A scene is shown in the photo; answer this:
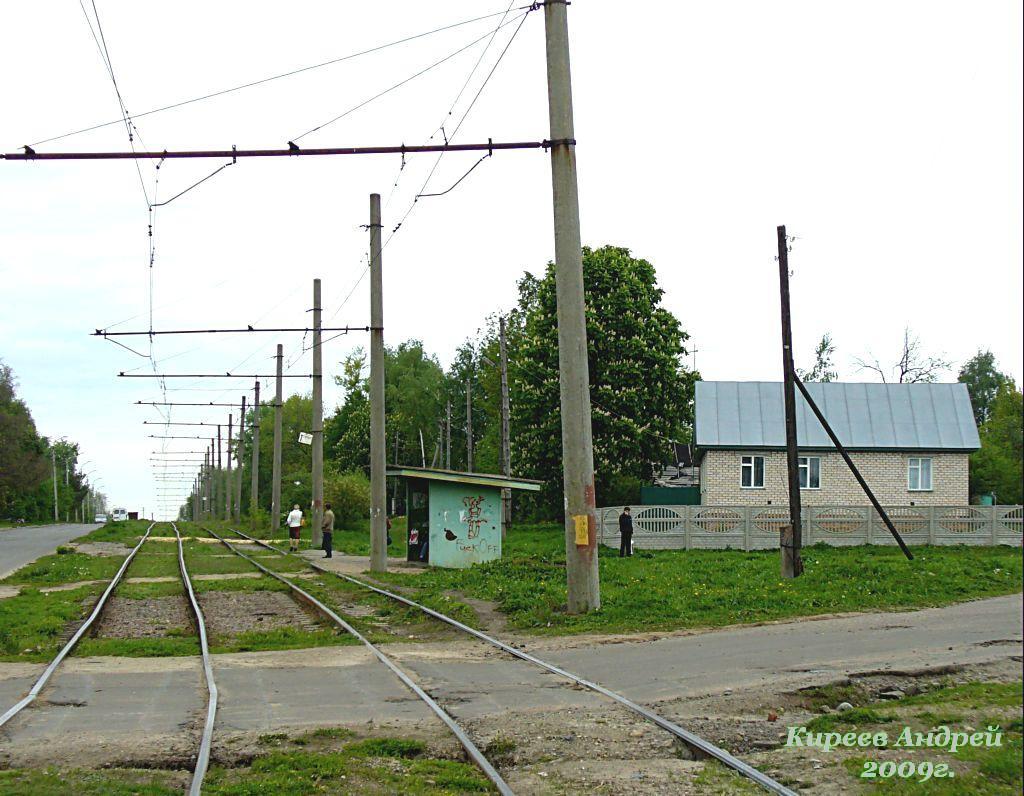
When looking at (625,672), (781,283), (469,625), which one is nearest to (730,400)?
(781,283)

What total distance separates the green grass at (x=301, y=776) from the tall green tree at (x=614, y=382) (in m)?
39.9

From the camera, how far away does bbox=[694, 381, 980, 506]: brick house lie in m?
43.5

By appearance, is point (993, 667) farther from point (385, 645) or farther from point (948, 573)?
point (948, 573)

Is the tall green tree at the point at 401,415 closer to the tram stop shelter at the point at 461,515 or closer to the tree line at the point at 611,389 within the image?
the tree line at the point at 611,389

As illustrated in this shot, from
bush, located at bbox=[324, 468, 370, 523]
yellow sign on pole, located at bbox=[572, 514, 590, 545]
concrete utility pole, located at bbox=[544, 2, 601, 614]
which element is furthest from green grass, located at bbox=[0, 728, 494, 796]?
bush, located at bbox=[324, 468, 370, 523]

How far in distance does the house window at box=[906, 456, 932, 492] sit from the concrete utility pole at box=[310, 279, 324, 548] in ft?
74.3

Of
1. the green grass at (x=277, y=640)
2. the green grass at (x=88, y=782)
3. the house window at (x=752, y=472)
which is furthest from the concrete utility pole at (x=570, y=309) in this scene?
the house window at (x=752, y=472)

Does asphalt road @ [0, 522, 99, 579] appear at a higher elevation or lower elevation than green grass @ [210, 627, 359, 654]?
higher

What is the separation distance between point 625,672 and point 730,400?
34.1 m

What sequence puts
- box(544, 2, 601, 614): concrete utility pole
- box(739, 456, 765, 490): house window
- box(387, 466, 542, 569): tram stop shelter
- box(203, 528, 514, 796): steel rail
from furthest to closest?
1. box(739, 456, 765, 490): house window
2. box(387, 466, 542, 569): tram stop shelter
3. box(544, 2, 601, 614): concrete utility pole
4. box(203, 528, 514, 796): steel rail

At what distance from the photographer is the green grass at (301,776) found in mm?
7418

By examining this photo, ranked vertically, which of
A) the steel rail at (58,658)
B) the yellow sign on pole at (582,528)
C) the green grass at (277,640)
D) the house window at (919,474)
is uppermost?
the house window at (919,474)

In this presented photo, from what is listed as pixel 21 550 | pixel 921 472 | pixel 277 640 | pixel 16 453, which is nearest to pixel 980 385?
pixel 921 472

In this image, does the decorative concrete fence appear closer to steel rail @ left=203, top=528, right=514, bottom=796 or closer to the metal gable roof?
the metal gable roof
